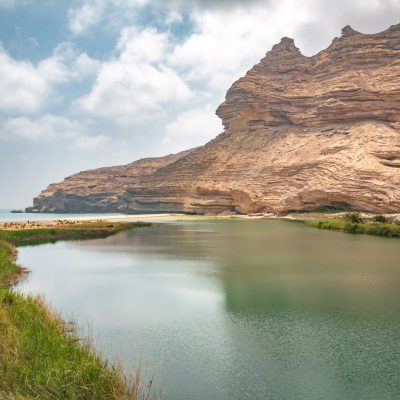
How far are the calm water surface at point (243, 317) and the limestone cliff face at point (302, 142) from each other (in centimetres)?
6615

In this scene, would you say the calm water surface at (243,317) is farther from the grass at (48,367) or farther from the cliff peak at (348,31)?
the cliff peak at (348,31)

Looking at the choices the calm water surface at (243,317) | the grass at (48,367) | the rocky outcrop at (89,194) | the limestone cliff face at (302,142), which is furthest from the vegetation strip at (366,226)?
the rocky outcrop at (89,194)

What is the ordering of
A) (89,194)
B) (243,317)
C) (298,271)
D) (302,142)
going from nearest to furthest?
(243,317)
(298,271)
(302,142)
(89,194)

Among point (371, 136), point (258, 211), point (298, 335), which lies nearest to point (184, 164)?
point (258, 211)

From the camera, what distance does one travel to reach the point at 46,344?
10594 millimetres

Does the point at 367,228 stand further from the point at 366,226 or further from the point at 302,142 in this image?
the point at 302,142

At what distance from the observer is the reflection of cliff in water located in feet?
57.1

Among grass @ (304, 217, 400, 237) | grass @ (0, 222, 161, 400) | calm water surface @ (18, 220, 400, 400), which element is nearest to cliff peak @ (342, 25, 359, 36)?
grass @ (304, 217, 400, 237)

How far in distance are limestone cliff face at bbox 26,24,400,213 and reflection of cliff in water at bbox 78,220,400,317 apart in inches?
2106

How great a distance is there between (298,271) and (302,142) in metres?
95.8

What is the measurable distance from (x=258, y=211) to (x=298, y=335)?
95.7m

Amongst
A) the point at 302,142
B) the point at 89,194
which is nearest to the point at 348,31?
the point at 302,142

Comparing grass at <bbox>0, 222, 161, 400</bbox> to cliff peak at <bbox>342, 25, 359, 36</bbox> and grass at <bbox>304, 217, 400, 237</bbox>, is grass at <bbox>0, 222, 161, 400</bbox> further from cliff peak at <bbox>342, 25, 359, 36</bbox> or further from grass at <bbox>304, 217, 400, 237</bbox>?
cliff peak at <bbox>342, 25, 359, 36</bbox>

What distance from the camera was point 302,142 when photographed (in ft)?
383
